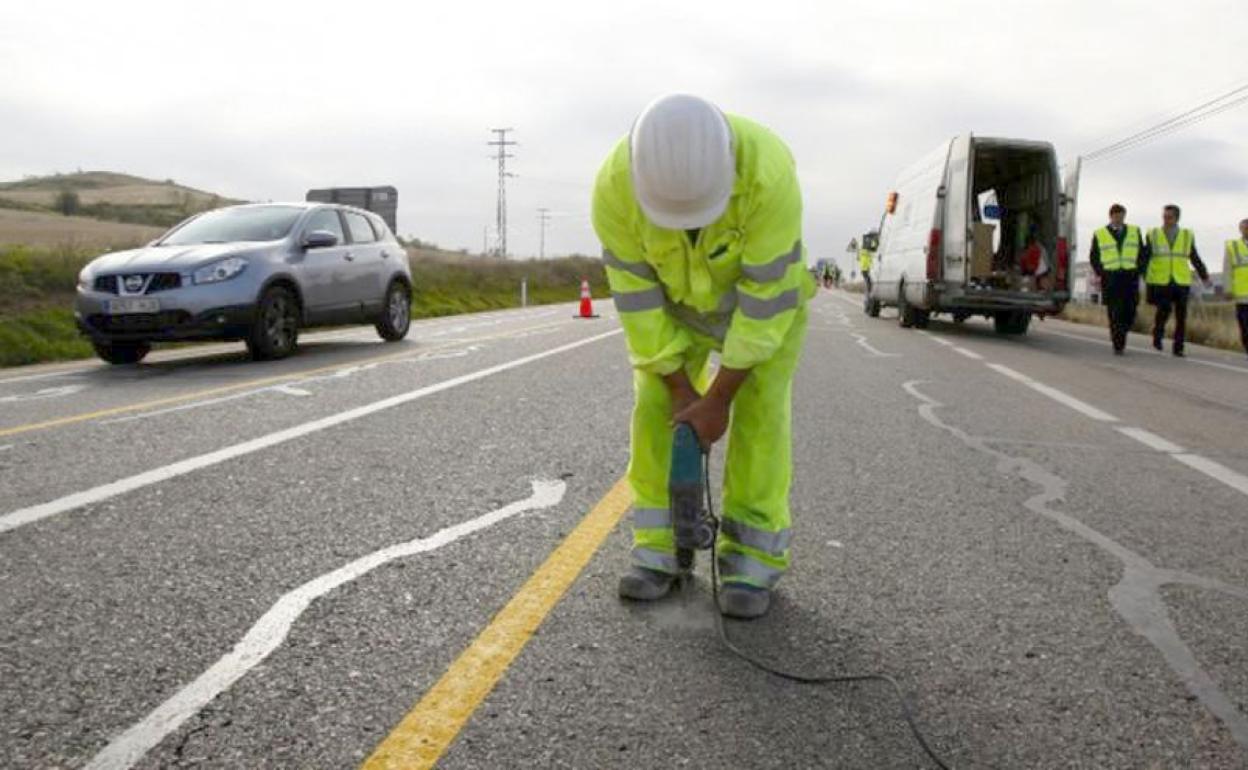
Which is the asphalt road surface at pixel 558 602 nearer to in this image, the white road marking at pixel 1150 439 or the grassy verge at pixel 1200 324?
the white road marking at pixel 1150 439

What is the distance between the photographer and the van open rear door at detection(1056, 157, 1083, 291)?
52.7ft

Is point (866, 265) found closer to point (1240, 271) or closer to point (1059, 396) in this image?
point (1240, 271)

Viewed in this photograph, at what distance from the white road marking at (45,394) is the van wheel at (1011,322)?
1476cm

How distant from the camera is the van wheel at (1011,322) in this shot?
18.4 metres

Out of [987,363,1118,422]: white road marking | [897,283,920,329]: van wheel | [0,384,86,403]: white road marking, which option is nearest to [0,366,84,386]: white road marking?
[0,384,86,403]: white road marking

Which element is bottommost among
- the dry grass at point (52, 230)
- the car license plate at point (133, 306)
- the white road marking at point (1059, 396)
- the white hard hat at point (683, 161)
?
the white road marking at point (1059, 396)

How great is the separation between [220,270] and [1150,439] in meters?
8.35

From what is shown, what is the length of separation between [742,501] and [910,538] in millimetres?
1094

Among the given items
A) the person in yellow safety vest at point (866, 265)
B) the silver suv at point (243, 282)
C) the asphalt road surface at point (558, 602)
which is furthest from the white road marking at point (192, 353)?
the person in yellow safety vest at point (866, 265)

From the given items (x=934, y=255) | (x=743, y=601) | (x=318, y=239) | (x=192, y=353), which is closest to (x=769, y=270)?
(x=743, y=601)

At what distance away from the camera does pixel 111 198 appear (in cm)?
7056

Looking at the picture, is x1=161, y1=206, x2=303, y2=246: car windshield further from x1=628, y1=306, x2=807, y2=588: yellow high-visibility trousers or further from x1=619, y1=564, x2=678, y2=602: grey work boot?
x1=619, y1=564, x2=678, y2=602: grey work boot

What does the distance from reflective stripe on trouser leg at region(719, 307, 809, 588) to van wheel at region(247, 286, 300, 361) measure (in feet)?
26.5

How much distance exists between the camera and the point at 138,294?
9.80m
